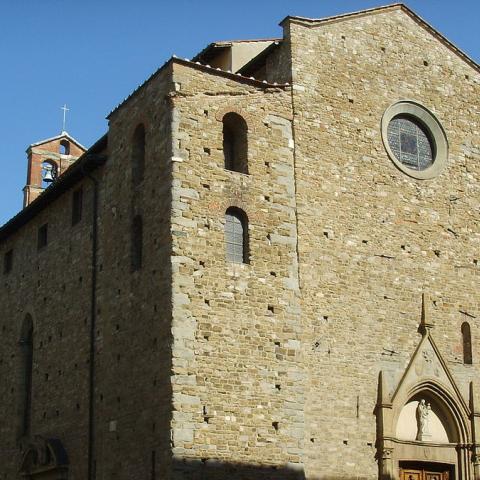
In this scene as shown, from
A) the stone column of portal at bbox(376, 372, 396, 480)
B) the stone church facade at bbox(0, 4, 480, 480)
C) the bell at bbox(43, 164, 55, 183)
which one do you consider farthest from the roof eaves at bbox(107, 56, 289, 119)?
the bell at bbox(43, 164, 55, 183)

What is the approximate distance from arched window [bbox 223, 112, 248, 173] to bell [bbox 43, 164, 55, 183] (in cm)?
1423

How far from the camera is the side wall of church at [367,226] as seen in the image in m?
16.7

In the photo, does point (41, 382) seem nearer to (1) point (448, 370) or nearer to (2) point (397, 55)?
(1) point (448, 370)

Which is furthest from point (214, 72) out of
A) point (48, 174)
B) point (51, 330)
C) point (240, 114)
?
point (48, 174)

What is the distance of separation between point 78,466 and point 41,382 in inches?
119

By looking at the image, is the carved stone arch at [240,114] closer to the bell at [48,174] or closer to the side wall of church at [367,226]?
the side wall of church at [367,226]

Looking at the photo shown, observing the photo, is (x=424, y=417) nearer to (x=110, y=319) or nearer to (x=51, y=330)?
(x=110, y=319)

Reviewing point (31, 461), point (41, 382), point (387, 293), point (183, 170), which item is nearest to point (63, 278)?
point (41, 382)

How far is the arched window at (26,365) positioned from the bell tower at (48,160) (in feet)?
31.2

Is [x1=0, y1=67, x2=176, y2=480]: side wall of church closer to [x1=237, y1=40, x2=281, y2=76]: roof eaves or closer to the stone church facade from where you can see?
the stone church facade

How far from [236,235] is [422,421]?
5.05 m

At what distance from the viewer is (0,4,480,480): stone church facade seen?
51.1ft

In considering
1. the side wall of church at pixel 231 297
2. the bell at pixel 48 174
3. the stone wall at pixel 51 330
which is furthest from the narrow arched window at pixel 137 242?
the bell at pixel 48 174

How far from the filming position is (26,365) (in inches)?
852
